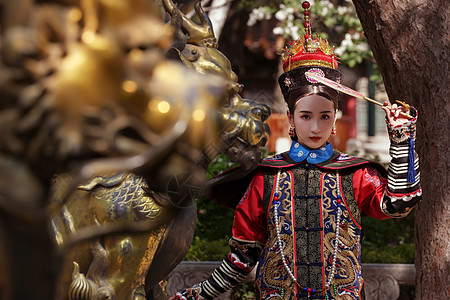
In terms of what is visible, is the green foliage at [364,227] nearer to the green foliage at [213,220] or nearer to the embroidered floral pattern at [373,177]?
the green foliage at [213,220]

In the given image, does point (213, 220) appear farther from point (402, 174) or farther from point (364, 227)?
point (402, 174)

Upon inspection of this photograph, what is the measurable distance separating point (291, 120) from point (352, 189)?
0.40m

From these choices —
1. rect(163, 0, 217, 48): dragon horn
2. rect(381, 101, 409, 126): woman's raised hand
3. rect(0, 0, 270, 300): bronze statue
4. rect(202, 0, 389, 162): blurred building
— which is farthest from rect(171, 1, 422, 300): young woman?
rect(202, 0, 389, 162): blurred building

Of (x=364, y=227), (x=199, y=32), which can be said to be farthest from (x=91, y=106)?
(x=364, y=227)

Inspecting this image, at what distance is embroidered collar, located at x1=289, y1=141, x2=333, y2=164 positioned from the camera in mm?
2559

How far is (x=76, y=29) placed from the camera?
0.75m

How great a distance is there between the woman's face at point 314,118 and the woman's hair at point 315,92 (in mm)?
19

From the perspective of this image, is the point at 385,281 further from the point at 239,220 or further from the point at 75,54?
the point at 75,54

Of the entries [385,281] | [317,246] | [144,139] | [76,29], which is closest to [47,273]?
[144,139]

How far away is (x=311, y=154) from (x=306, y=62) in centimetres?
40

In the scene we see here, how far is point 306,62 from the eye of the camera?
257 cm

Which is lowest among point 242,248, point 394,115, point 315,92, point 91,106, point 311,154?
point 242,248

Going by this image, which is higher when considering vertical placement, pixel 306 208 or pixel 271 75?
pixel 271 75

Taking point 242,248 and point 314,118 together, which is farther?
point 242,248
